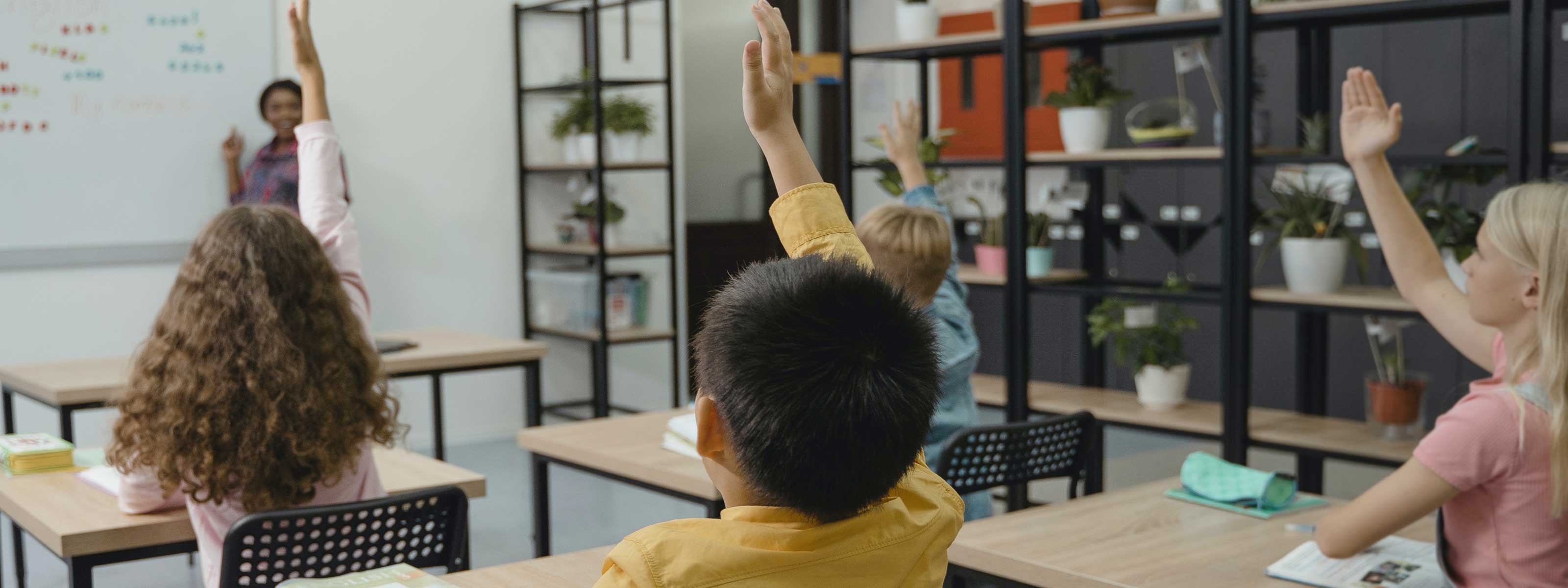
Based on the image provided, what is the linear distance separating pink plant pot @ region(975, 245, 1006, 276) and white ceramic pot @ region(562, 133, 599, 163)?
1717 millimetres

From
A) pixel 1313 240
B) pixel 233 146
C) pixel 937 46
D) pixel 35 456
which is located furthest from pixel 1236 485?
pixel 233 146

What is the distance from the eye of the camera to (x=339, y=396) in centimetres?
186

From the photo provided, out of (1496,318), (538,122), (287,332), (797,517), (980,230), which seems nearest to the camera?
(797,517)

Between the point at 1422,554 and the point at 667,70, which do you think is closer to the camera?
the point at 1422,554

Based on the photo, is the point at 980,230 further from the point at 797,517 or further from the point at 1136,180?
the point at 797,517

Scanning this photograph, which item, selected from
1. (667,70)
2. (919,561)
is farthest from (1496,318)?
(667,70)

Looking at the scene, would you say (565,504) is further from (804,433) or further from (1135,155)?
(804,433)

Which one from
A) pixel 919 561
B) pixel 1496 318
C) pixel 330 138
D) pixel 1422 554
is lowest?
pixel 1422 554

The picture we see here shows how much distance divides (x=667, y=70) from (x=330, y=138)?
2986mm

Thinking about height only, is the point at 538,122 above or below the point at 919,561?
above

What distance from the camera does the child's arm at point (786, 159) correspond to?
1.05 meters

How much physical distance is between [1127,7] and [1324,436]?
123 centimetres

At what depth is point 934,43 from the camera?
153 inches

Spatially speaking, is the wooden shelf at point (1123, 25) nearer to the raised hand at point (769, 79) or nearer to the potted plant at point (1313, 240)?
the potted plant at point (1313, 240)
